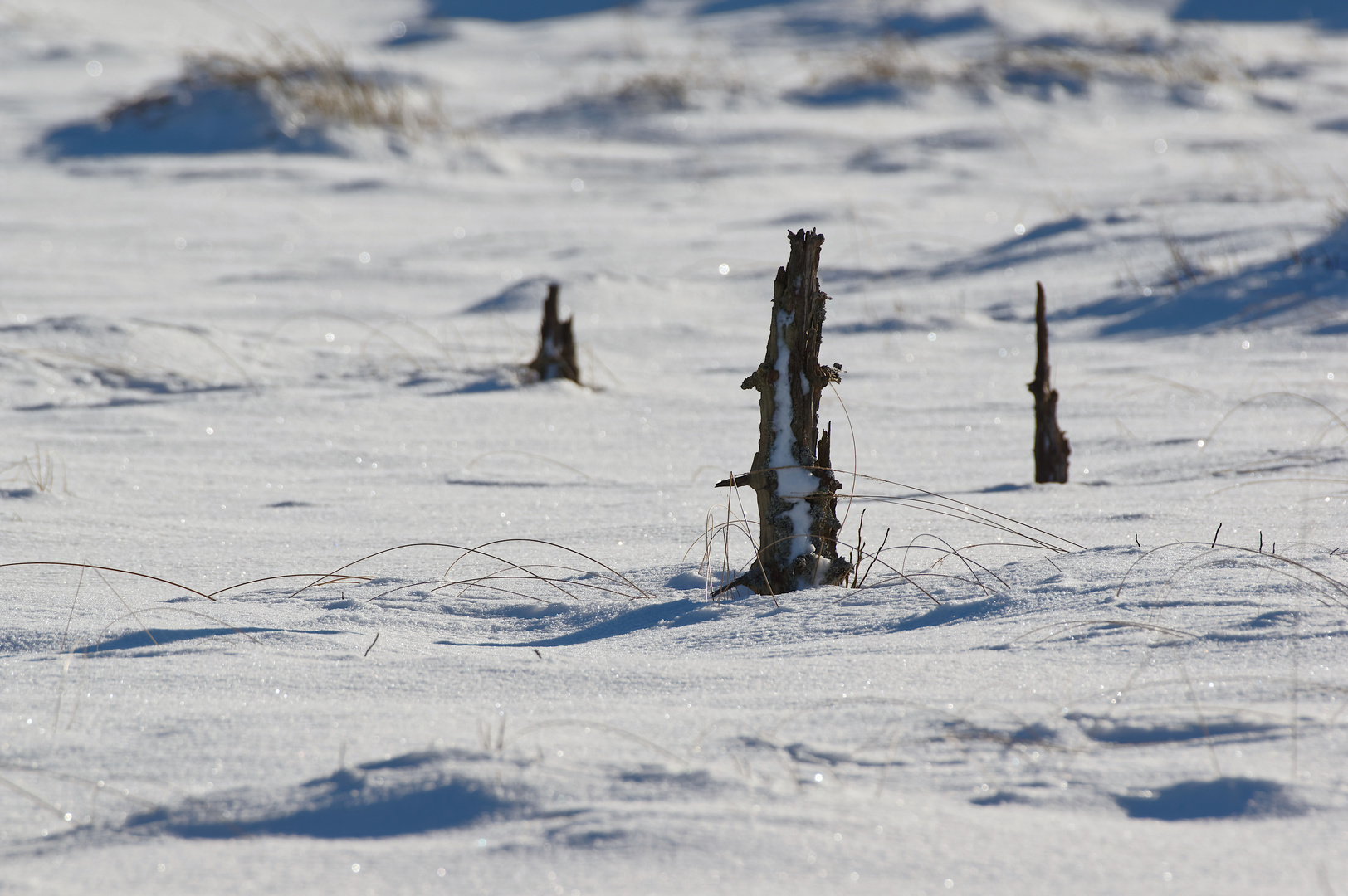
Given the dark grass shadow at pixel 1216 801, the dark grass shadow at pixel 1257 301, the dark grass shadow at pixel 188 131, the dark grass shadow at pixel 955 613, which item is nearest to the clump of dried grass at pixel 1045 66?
the dark grass shadow at pixel 188 131

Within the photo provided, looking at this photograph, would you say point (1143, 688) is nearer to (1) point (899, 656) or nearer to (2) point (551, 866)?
(1) point (899, 656)

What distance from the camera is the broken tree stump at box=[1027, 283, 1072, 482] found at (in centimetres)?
311

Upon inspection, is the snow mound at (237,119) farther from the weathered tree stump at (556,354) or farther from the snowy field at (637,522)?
the weathered tree stump at (556,354)

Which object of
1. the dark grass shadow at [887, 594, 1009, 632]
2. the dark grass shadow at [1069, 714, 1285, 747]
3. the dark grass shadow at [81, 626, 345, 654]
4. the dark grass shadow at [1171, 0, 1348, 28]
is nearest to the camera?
the dark grass shadow at [1069, 714, 1285, 747]

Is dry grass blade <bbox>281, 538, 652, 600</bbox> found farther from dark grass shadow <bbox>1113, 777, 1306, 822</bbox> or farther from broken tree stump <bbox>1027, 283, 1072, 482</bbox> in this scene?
broken tree stump <bbox>1027, 283, 1072, 482</bbox>

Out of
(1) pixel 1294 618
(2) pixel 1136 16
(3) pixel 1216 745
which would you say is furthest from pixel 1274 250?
(2) pixel 1136 16

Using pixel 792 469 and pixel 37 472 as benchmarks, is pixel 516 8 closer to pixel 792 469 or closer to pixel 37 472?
pixel 37 472

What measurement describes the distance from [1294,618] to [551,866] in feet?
4.03

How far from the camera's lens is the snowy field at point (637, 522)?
1347 mm

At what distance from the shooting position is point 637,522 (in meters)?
2.89

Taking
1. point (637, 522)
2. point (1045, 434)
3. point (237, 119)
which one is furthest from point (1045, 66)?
point (637, 522)

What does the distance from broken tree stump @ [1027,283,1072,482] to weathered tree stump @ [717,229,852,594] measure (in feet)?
3.42

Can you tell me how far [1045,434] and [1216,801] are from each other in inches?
71.9

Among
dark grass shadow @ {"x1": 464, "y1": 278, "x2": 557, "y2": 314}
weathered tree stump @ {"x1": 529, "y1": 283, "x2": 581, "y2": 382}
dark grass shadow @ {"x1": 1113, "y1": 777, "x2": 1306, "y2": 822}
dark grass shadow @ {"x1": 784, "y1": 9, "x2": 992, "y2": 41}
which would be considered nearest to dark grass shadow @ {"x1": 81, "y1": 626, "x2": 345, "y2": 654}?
dark grass shadow @ {"x1": 1113, "y1": 777, "x2": 1306, "y2": 822}
